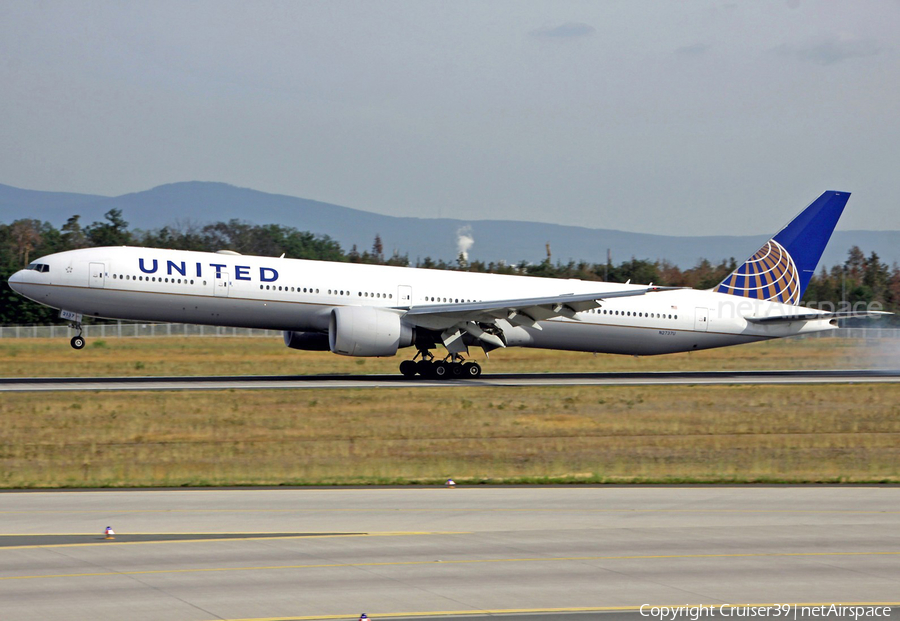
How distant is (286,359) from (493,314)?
14591mm

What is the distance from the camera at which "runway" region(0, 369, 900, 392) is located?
31875mm

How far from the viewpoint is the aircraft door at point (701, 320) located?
3891 cm

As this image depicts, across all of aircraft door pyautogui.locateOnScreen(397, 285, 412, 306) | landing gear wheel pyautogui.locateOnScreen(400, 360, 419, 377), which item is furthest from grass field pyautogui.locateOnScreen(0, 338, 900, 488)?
aircraft door pyautogui.locateOnScreen(397, 285, 412, 306)

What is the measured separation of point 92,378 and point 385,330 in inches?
445

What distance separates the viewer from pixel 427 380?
3550 centimetres

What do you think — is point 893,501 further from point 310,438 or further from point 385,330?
point 385,330

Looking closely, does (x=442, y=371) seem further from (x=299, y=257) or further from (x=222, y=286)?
(x=299, y=257)

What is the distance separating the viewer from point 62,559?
38.8 feet

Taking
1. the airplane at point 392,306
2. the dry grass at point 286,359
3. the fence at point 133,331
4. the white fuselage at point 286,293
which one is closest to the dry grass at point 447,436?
the airplane at point 392,306

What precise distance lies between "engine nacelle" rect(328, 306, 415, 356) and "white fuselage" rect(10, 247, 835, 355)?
53.6 inches

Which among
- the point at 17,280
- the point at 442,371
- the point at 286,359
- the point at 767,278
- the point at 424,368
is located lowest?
the point at 442,371

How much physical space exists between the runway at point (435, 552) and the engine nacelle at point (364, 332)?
1572 cm

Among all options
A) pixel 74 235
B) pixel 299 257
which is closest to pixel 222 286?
pixel 299 257

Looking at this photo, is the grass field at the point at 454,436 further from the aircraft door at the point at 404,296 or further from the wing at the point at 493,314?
the aircraft door at the point at 404,296
